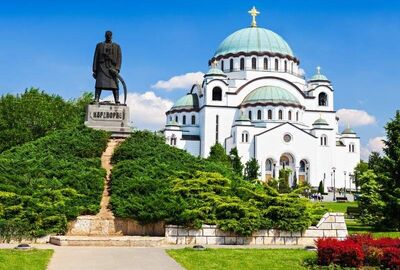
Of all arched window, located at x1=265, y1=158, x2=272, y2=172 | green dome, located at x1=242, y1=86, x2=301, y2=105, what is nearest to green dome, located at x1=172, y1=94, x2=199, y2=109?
green dome, located at x1=242, y1=86, x2=301, y2=105

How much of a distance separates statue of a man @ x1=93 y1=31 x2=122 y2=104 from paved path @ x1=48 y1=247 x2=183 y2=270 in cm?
1069

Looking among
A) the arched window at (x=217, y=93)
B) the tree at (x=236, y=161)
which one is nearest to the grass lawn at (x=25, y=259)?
the tree at (x=236, y=161)

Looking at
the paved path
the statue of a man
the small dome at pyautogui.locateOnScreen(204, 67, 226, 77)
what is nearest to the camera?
the paved path

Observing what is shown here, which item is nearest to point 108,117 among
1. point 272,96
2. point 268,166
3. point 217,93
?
point 268,166

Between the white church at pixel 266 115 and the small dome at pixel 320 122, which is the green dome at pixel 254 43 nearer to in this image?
the white church at pixel 266 115

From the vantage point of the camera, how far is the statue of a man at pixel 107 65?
73.1ft

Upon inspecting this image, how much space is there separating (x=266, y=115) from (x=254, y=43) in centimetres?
1261

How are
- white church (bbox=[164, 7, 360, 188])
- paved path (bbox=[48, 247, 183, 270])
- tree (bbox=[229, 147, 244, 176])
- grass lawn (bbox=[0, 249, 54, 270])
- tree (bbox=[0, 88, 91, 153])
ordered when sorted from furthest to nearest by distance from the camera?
white church (bbox=[164, 7, 360, 188]) → tree (bbox=[229, 147, 244, 176]) → tree (bbox=[0, 88, 91, 153]) → paved path (bbox=[48, 247, 183, 270]) → grass lawn (bbox=[0, 249, 54, 270])

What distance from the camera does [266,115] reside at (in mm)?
72375

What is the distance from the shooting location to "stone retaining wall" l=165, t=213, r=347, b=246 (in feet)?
48.5

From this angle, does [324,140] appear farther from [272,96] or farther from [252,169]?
[252,169]

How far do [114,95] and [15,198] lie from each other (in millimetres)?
8395

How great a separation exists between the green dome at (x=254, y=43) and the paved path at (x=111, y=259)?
221 ft

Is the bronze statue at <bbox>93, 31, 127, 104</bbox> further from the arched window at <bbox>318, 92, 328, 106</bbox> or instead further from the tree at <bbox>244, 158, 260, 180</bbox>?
the arched window at <bbox>318, 92, 328, 106</bbox>
